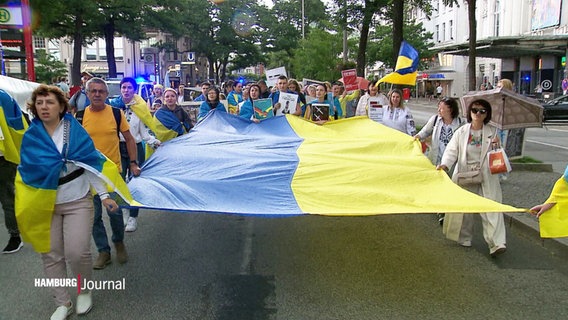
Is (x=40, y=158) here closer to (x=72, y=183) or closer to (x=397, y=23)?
(x=72, y=183)

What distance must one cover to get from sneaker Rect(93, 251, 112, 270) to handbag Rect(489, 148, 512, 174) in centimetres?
407

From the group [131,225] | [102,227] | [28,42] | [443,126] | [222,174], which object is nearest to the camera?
[102,227]

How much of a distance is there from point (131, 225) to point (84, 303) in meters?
2.66

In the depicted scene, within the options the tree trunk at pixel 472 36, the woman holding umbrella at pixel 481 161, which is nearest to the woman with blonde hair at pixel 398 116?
Result: the woman holding umbrella at pixel 481 161

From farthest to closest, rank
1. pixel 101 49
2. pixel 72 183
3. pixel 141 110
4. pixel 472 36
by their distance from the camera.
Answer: pixel 101 49
pixel 472 36
pixel 141 110
pixel 72 183

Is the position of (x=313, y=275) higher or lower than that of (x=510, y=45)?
lower

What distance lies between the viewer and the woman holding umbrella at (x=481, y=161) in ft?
18.6

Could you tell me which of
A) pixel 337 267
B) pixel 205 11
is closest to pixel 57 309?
pixel 337 267

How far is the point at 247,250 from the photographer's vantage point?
237 inches

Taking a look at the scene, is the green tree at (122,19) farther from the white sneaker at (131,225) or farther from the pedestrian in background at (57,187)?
the pedestrian in background at (57,187)

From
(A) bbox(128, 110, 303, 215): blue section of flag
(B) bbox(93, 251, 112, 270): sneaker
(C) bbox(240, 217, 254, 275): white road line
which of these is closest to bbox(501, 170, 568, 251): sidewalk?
(A) bbox(128, 110, 303, 215): blue section of flag

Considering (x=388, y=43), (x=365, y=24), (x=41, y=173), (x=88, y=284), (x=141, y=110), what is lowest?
(x=88, y=284)

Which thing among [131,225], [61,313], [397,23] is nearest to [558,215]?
[61,313]

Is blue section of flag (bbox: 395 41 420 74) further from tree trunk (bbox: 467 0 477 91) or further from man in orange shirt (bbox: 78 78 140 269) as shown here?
tree trunk (bbox: 467 0 477 91)
